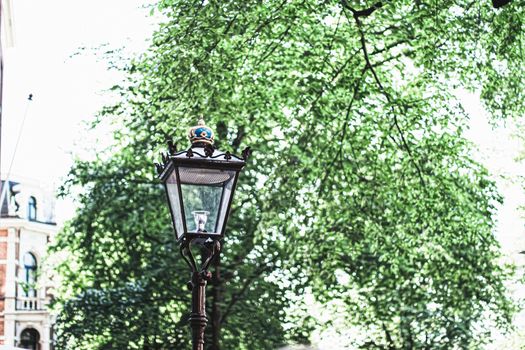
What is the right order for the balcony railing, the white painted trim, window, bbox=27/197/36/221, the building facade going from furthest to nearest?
window, bbox=27/197/36/221 < the white painted trim < the balcony railing < the building facade

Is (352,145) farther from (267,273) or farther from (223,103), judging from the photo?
(267,273)

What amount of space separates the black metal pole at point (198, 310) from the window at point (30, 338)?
50088 millimetres

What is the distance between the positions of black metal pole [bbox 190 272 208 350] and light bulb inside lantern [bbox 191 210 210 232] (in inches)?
14.6

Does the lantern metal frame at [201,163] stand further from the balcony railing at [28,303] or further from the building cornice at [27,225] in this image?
the balcony railing at [28,303]

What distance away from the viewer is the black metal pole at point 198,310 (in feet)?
27.8

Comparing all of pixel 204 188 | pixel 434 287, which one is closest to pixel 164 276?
pixel 434 287

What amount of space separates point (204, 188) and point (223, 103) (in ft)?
26.2

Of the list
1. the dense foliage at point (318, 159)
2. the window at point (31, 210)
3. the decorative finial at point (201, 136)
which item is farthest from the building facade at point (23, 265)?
the decorative finial at point (201, 136)

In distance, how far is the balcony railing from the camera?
56625mm

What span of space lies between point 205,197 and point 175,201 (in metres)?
0.26

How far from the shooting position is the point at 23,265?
5759cm

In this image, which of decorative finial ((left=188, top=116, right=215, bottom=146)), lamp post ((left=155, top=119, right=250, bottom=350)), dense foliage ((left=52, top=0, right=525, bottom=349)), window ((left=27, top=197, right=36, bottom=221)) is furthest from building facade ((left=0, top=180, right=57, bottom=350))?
lamp post ((left=155, top=119, right=250, bottom=350))

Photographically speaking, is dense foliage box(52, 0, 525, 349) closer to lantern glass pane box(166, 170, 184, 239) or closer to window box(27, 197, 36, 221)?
lantern glass pane box(166, 170, 184, 239)

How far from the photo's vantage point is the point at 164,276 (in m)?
26.8
